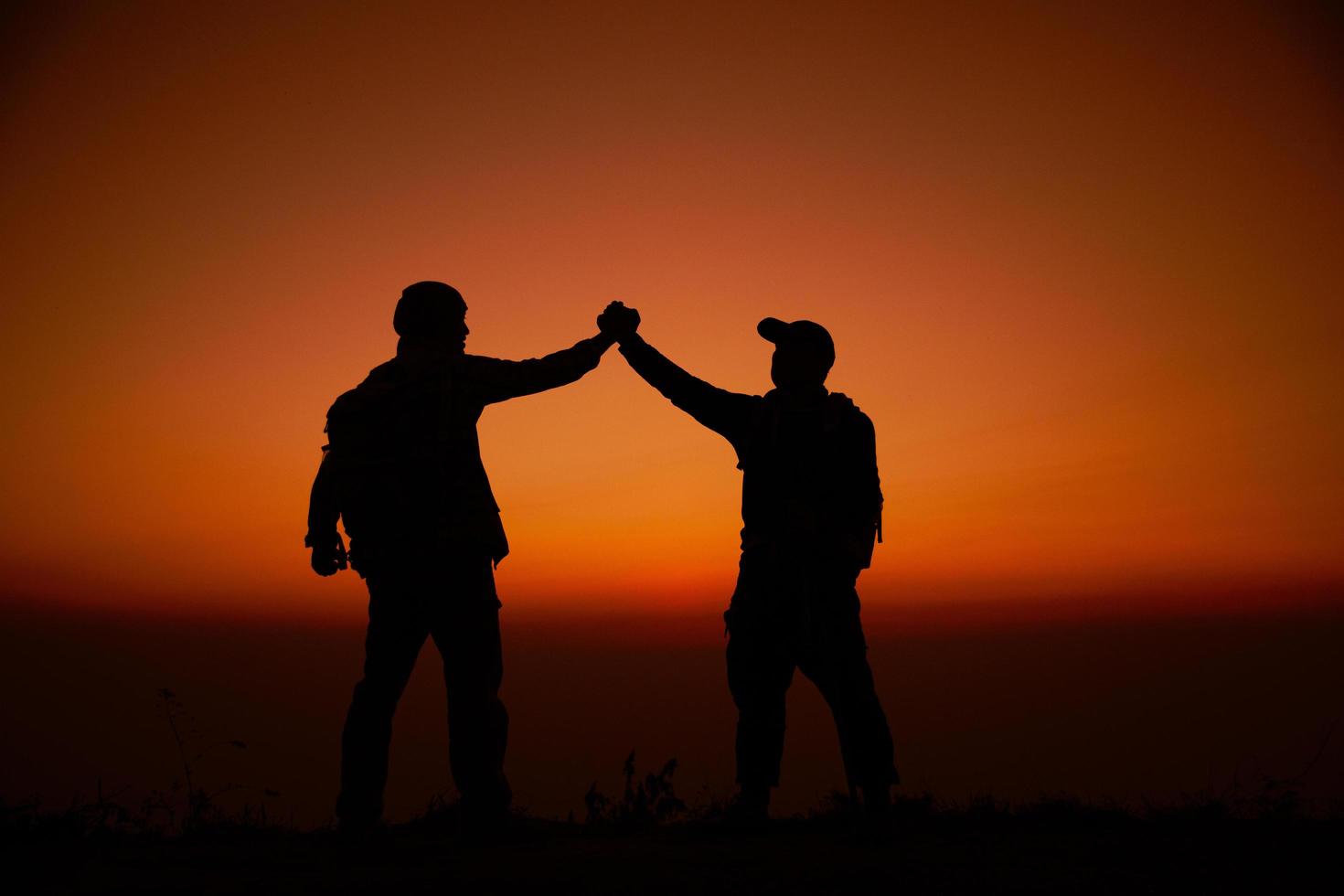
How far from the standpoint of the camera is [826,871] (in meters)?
4.88

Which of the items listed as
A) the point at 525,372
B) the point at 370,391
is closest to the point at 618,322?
the point at 525,372

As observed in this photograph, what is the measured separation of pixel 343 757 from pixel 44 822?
2.11 meters

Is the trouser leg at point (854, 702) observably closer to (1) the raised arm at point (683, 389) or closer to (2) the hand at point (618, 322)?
(1) the raised arm at point (683, 389)

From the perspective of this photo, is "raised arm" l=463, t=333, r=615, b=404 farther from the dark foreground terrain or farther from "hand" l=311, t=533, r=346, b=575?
the dark foreground terrain

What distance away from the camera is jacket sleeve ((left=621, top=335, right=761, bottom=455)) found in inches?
258

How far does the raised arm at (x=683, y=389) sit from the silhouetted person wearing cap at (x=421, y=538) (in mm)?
1055

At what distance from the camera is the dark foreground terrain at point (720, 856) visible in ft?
15.4

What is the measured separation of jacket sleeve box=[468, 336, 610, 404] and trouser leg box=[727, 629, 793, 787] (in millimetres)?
1802

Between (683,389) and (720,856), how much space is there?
2.73 m

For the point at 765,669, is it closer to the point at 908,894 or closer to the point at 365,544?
the point at 908,894

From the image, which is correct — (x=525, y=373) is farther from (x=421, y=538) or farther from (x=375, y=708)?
(x=375, y=708)

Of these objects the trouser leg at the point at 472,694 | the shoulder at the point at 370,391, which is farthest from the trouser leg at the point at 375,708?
the shoulder at the point at 370,391

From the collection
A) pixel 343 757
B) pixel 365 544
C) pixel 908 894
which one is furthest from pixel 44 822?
pixel 908 894

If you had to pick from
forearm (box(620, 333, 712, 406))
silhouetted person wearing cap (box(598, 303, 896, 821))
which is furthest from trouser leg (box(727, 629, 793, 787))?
forearm (box(620, 333, 712, 406))
